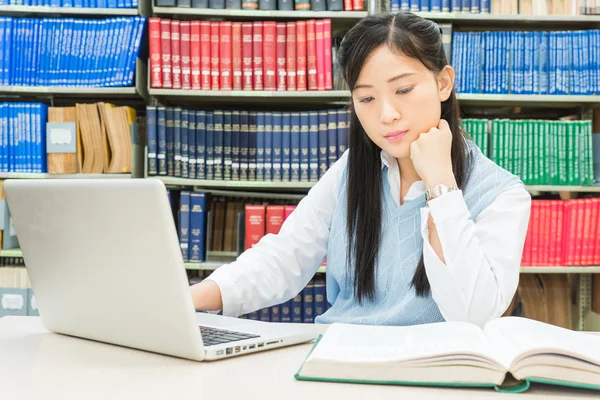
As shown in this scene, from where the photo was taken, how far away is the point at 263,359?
78 cm

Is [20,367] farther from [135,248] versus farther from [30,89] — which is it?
[30,89]

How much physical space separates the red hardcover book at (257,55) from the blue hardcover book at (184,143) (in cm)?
31

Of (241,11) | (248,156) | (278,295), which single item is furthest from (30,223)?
(241,11)

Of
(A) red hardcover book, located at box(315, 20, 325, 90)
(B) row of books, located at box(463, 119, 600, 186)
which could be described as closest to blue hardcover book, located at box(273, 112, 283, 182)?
(A) red hardcover book, located at box(315, 20, 325, 90)

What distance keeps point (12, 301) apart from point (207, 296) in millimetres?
1720

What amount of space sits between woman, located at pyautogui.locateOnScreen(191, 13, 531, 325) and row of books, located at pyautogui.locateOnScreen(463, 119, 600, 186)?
1210 mm

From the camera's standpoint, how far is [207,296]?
1081 millimetres

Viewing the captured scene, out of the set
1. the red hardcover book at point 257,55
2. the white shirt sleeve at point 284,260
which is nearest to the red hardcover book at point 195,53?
the red hardcover book at point 257,55

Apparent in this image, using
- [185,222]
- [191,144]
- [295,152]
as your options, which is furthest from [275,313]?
[191,144]

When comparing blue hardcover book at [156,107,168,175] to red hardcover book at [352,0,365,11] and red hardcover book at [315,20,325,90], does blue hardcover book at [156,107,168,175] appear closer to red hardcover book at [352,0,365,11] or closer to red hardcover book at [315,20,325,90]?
red hardcover book at [315,20,325,90]

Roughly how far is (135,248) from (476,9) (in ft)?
6.80

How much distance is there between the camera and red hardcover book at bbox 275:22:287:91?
2381 mm

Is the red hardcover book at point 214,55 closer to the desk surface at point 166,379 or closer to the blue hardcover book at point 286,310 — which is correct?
the blue hardcover book at point 286,310

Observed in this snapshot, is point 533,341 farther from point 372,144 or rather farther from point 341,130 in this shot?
point 341,130
